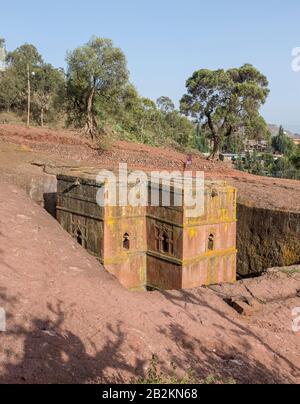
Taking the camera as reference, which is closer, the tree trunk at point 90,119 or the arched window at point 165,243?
the arched window at point 165,243

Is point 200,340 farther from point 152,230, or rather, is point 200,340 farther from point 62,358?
point 152,230

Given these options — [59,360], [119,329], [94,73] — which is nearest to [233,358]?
[119,329]

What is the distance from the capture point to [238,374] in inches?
207

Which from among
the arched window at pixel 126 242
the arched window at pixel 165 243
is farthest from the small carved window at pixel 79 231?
the arched window at pixel 165 243

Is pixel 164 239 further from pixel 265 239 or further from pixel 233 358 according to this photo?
pixel 233 358

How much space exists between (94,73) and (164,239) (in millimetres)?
13093

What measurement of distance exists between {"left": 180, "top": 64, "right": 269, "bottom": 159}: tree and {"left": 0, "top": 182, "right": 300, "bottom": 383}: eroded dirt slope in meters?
15.4

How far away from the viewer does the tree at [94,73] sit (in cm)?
2105

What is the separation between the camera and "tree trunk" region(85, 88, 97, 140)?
2197 centimetres

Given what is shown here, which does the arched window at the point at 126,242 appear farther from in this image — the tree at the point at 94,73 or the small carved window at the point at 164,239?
the tree at the point at 94,73

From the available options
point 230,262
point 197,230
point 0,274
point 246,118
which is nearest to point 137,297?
point 0,274

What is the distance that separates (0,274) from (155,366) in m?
3.20

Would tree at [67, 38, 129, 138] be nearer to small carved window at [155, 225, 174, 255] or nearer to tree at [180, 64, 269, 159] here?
tree at [180, 64, 269, 159]

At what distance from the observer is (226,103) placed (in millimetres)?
22781
